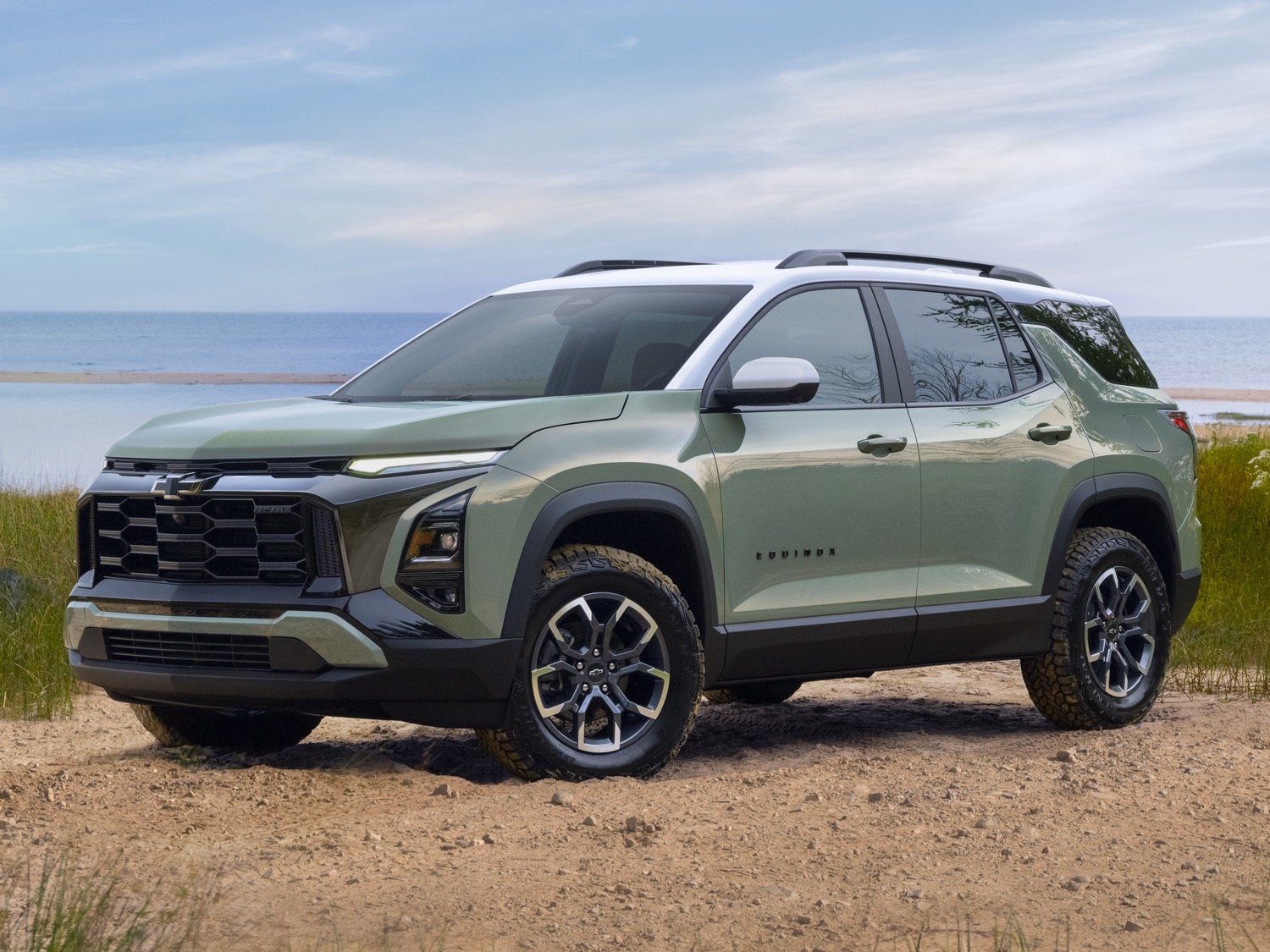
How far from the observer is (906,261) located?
7641 millimetres

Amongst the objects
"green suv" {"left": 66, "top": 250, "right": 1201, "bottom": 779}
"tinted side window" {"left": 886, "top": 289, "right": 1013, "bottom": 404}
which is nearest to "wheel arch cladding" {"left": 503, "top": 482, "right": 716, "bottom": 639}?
"green suv" {"left": 66, "top": 250, "right": 1201, "bottom": 779}

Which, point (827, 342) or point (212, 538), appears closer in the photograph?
point (212, 538)

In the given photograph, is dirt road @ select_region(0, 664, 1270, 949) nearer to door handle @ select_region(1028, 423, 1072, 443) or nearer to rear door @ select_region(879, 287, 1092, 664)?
rear door @ select_region(879, 287, 1092, 664)

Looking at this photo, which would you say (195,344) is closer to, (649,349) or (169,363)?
(169,363)

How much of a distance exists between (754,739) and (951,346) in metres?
2.00

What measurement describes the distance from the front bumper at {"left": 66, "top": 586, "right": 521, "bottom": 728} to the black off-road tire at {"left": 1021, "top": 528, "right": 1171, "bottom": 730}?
3019 mm

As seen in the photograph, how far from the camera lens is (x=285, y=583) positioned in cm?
555

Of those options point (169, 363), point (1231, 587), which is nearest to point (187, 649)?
point (1231, 587)

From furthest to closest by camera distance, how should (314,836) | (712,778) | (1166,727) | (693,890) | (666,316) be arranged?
(1166,727)
(666,316)
(712,778)
(314,836)
(693,890)

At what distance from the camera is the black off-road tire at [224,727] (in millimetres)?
6715

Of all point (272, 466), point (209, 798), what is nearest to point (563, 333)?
point (272, 466)

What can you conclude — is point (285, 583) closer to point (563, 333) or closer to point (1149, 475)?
point (563, 333)

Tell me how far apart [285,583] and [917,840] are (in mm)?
2296

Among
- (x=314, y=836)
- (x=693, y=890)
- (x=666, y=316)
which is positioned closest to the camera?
(x=693, y=890)
